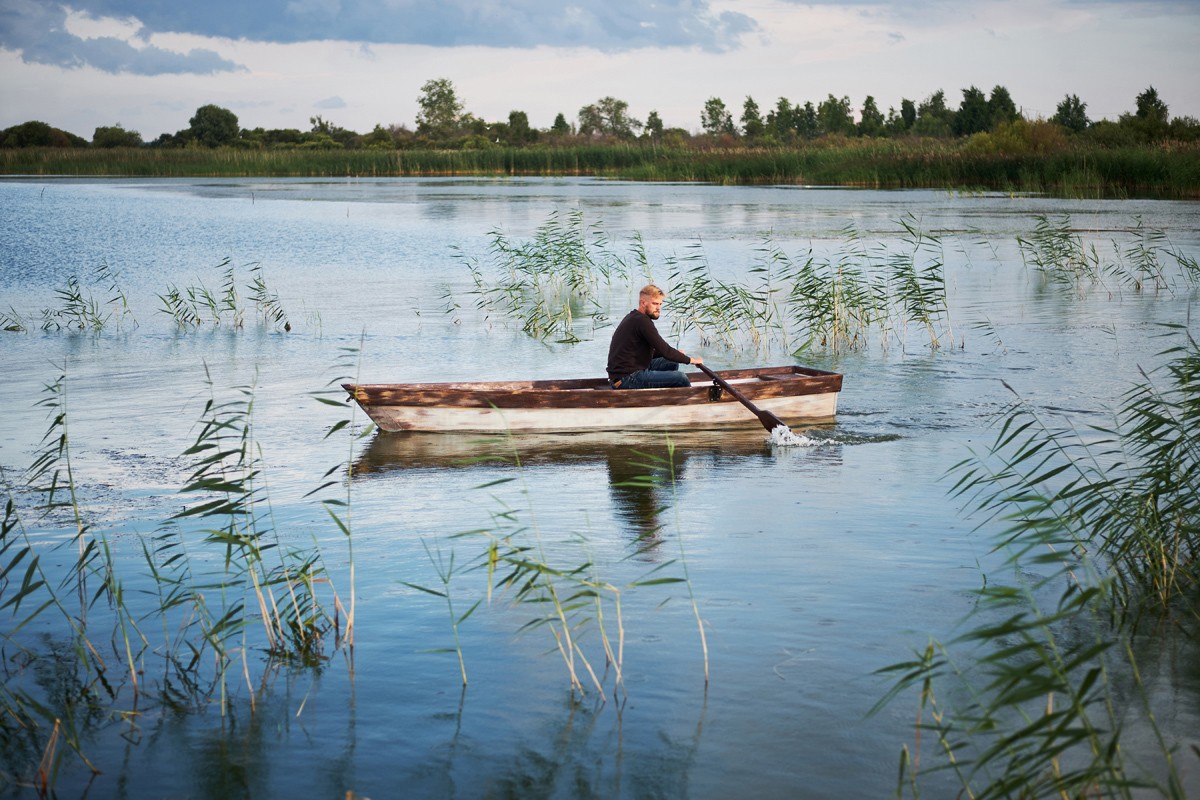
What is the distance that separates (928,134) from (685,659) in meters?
83.8

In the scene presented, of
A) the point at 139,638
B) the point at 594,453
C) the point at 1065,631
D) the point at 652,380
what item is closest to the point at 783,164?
the point at 652,380

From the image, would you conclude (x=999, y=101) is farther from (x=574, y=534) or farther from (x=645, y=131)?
(x=574, y=534)

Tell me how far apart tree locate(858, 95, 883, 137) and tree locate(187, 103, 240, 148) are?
55255 mm

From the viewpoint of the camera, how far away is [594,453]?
10719mm

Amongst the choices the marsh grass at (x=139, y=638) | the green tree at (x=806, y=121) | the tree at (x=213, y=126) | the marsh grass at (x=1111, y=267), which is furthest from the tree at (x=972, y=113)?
the marsh grass at (x=139, y=638)

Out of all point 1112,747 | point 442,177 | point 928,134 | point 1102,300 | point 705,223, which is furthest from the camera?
point 928,134

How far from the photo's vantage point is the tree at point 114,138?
107875mm

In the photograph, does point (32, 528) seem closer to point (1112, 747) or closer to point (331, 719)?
point (331, 719)

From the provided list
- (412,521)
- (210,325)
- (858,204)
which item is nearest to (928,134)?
(858,204)

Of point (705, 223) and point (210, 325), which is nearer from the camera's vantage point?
point (210, 325)

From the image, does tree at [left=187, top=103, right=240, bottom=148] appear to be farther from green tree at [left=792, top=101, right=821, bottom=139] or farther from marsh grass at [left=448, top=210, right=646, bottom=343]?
marsh grass at [left=448, top=210, right=646, bottom=343]

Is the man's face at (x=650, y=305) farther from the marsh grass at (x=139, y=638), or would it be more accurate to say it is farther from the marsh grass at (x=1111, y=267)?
the marsh grass at (x=1111, y=267)

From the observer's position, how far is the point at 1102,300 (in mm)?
20266

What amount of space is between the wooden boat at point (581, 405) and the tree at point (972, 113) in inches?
2877
